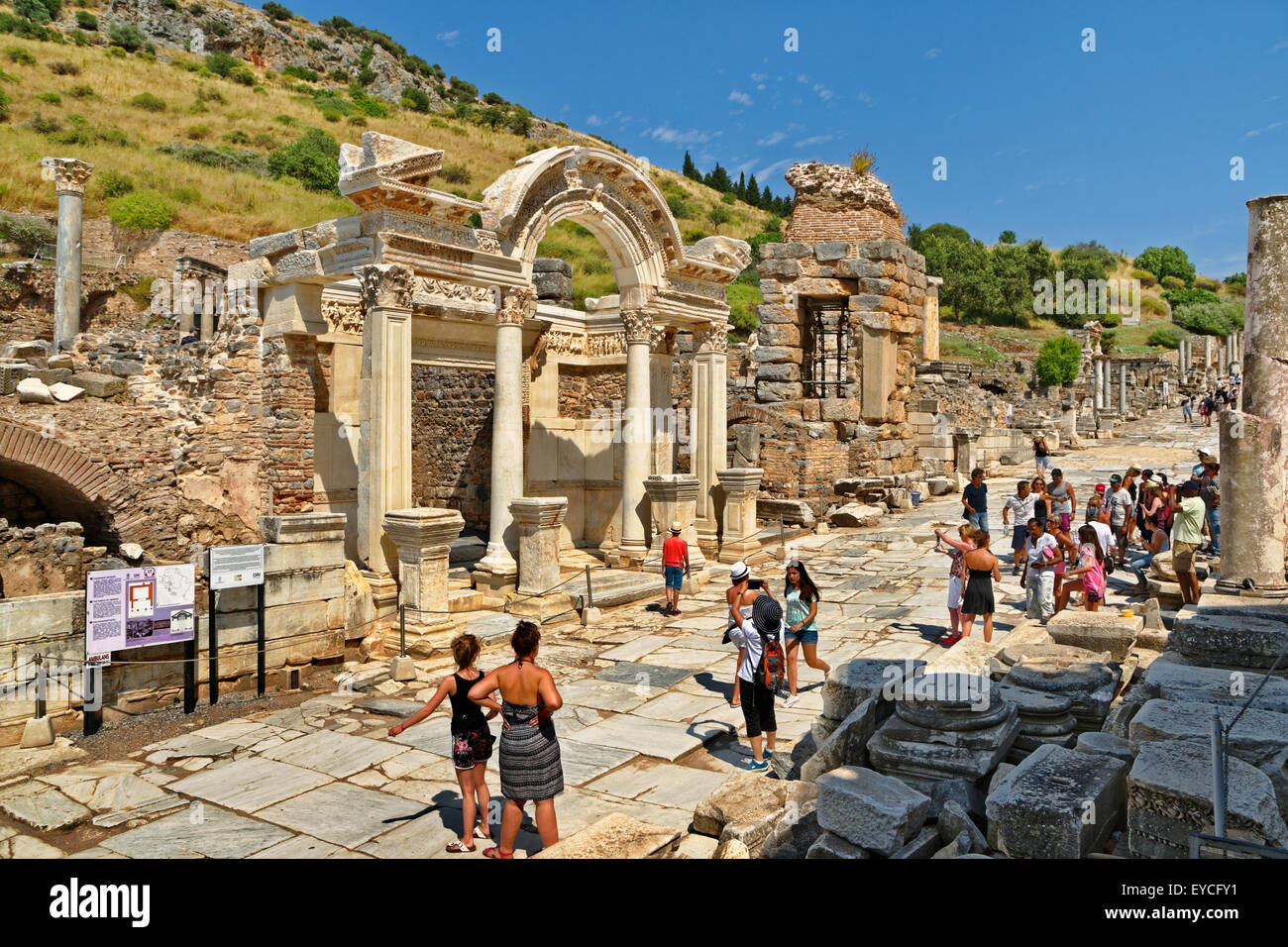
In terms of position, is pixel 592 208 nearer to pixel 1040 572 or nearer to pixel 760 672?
pixel 1040 572

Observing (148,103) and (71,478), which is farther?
(148,103)

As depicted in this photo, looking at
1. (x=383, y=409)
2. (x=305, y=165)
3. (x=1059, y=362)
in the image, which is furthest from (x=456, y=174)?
(x=383, y=409)

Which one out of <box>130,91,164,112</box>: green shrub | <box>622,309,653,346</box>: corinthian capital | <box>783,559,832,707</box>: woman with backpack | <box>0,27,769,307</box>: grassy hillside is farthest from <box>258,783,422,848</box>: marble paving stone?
<box>130,91,164,112</box>: green shrub

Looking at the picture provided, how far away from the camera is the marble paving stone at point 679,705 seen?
312 inches

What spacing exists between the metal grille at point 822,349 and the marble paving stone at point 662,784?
1573 centimetres

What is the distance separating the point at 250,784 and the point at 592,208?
9379 mm

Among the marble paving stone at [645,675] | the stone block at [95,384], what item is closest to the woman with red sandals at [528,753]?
the marble paving stone at [645,675]

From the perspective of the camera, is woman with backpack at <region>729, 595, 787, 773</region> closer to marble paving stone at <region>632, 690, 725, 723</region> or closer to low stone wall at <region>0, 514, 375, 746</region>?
marble paving stone at <region>632, 690, 725, 723</region>

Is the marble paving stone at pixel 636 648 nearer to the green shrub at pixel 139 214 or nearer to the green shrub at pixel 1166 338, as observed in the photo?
the green shrub at pixel 139 214

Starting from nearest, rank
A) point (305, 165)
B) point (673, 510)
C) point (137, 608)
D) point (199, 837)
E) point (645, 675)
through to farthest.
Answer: point (199, 837) < point (137, 608) < point (645, 675) < point (673, 510) < point (305, 165)

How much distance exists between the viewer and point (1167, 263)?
8656cm
